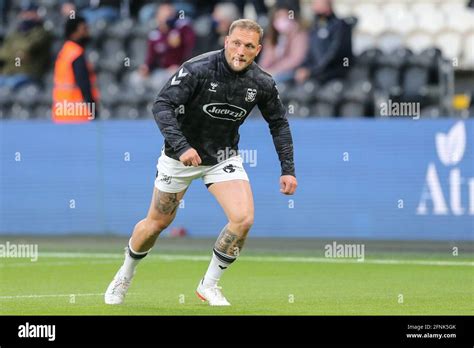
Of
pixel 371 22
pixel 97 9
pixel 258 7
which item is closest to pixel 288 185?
pixel 258 7

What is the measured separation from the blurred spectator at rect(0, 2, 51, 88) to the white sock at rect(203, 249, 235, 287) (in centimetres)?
1287

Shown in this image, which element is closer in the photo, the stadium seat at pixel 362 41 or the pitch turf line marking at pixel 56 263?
the pitch turf line marking at pixel 56 263

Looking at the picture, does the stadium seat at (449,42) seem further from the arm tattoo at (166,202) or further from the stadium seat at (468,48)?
the arm tattoo at (166,202)

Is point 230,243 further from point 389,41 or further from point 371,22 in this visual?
point 371,22

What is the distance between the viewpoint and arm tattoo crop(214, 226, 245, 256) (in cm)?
1256

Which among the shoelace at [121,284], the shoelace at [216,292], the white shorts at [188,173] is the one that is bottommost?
the shoelace at [216,292]

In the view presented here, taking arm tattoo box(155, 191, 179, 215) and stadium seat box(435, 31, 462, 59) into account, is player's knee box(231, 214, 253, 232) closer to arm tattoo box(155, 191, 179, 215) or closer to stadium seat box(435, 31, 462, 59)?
arm tattoo box(155, 191, 179, 215)

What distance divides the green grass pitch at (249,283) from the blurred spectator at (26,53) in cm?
515

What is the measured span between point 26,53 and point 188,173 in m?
13.0

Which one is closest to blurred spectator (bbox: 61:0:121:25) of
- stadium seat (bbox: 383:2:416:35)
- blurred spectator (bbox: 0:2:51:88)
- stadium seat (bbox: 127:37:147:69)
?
blurred spectator (bbox: 0:2:51:88)

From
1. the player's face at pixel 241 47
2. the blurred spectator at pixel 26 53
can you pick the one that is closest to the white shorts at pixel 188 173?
the player's face at pixel 241 47

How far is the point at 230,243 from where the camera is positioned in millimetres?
12602

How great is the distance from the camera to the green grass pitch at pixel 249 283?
12.8 m

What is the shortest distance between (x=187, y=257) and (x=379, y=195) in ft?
11.4
